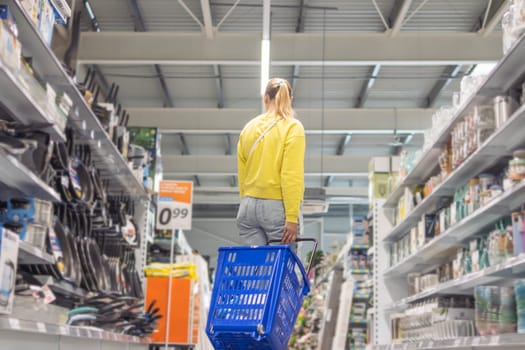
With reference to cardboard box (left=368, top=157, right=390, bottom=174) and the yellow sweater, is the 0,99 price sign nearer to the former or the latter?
cardboard box (left=368, top=157, right=390, bottom=174)

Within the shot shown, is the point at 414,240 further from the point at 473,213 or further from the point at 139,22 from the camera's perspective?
the point at 139,22

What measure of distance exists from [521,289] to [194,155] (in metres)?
13.9

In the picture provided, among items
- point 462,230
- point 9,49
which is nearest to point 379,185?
point 462,230

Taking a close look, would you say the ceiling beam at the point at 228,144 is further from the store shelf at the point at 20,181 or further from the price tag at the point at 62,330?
the price tag at the point at 62,330

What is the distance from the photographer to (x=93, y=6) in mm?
9523

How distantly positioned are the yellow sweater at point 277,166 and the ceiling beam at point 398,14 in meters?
5.86

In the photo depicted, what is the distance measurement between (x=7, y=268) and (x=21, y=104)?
0.97 m

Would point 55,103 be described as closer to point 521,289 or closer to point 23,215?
point 23,215

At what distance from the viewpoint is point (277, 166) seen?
3.24 m

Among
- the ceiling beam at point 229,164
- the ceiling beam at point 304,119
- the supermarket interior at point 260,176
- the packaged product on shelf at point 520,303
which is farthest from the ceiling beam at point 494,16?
the ceiling beam at point 229,164

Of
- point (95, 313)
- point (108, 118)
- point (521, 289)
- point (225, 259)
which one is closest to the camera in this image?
point (225, 259)

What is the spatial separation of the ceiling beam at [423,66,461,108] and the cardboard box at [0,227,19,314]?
9722 mm

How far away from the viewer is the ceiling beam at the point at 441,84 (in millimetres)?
11669

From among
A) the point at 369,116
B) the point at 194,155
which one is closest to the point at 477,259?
the point at 369,116
